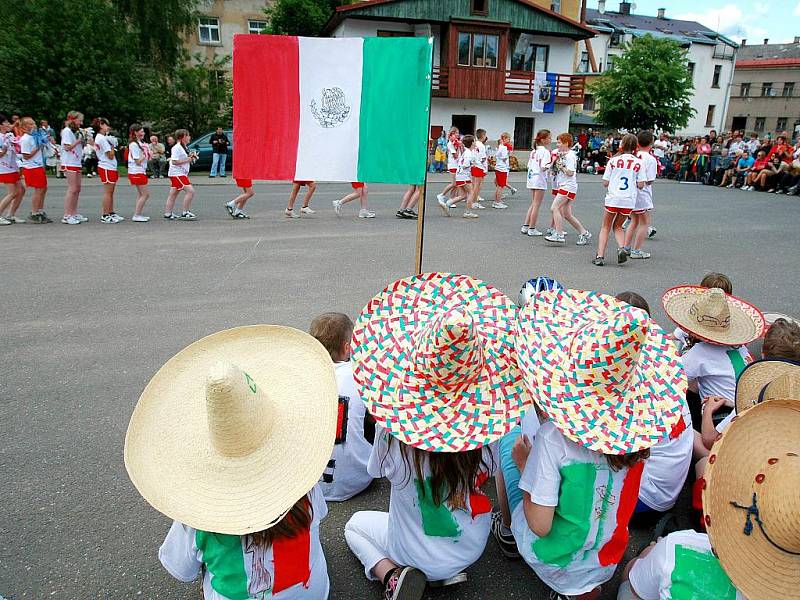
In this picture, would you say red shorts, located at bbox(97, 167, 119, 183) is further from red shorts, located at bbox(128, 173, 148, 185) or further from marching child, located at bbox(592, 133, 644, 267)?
marching child, located at bbox(592, 133, 644, 267)

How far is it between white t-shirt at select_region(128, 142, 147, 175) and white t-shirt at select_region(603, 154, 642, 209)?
858 cm

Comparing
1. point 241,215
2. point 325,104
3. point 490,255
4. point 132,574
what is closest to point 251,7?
point 241,215

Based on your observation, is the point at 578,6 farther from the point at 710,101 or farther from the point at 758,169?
the point at 758,169

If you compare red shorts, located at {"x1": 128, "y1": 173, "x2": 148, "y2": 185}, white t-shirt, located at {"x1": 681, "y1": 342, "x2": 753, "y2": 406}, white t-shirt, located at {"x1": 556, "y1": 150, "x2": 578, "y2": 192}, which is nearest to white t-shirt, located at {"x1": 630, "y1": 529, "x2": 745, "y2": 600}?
white t-shirt, located at {"x1": 681, "y1": 342, "x2": 753, "y2": 406}

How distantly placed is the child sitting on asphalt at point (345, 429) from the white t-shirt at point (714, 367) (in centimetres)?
212

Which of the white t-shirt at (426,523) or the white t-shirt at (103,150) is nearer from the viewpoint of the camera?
the white t-shirt at (426,523)

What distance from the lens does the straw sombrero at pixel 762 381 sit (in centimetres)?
238

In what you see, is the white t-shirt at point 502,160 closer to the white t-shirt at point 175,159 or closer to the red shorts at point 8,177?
the white t-shirt at point 175,159

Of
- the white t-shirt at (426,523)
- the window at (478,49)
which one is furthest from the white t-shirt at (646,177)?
the window at (478,49)

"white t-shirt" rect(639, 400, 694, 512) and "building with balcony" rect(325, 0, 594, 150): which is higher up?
"building with balcony" rect(325, 0, 594, 150)

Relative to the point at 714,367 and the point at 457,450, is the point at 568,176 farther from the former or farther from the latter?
the point at 457,450

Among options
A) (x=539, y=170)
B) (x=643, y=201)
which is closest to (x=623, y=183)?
(x=643, y=201)

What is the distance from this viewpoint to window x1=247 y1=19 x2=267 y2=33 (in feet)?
118

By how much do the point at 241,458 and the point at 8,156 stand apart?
10.9 metres
